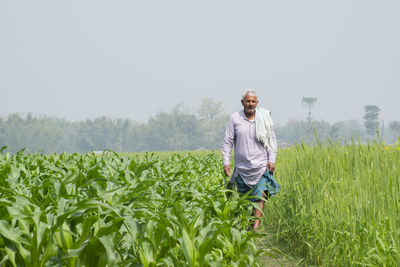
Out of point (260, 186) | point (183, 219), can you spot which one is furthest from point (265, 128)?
point (183, 219)

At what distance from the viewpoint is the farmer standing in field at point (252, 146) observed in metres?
5.76

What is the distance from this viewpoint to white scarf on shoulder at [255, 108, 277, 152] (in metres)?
5.71

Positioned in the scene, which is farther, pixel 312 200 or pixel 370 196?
pixel 312 200

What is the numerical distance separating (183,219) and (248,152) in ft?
10.8

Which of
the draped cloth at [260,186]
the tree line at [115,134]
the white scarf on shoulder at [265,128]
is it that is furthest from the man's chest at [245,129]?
the tree line at [115,134]

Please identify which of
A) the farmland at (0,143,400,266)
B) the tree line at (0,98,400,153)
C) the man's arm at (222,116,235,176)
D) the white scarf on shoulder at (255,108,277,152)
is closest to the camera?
the farmland at (0,143,400,266)

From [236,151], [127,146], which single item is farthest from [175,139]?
[236,151]

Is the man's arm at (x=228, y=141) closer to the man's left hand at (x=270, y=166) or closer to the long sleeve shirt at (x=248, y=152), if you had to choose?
the long sleeve shirt at (x=248, y=152)

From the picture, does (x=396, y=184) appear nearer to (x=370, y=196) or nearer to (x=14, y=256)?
(x=370, y=196)

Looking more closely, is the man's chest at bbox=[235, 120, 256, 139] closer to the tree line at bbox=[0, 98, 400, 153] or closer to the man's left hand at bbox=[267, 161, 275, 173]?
the man's left hand at bbox=[267, 161, 275, 173]

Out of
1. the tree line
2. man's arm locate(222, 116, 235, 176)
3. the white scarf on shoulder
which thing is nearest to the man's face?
the white scarf on shoulder

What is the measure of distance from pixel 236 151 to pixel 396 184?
219 centimetres

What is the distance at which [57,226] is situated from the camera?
7.58ft

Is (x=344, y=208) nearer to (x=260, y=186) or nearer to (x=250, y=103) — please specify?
(x=260, y=186)
